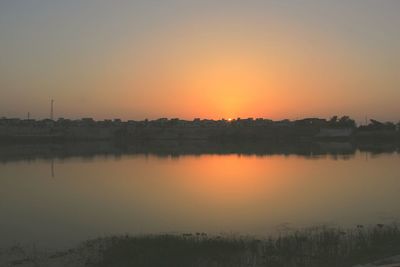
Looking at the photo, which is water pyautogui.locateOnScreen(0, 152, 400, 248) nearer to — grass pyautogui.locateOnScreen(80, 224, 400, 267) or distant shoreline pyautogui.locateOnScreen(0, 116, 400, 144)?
grass pyautogui.locateOnScreen(80, 224, 400, 267)

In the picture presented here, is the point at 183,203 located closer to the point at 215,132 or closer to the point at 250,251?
the point at 250,251

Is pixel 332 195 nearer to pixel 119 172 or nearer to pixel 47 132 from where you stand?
pixel 119 172

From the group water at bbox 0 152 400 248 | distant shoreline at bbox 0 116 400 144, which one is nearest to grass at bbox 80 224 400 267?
water at bbox 0 152 400 248

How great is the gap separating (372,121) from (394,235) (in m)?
136

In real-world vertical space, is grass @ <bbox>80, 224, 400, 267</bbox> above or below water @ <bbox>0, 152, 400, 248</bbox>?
above

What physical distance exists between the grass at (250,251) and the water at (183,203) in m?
2.83

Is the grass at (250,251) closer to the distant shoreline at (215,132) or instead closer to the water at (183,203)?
the water at (183,203)

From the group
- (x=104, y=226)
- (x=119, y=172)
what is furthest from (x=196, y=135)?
(x=104, y=226)

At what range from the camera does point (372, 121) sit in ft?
468

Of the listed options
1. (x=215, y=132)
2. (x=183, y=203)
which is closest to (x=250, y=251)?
(x=183, y=203)

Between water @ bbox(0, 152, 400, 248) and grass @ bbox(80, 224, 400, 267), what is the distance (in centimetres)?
283

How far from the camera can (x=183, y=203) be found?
77.5 ft

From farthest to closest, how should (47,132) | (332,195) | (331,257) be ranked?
1. (47,132)
2. (332,195)
3. (331,257)

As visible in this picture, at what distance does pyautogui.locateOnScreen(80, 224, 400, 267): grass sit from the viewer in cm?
1093
